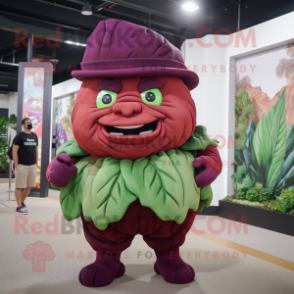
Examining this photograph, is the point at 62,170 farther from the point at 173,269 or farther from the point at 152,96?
the point at 173,269

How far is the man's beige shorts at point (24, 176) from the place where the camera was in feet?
16.0

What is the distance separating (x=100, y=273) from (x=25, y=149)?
3154 mm

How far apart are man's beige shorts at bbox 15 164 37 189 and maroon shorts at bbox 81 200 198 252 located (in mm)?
3048

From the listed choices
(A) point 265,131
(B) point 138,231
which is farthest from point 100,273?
(A) point 265,131

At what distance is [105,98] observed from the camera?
1.99 meters

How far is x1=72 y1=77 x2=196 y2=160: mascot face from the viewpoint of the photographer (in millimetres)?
1926

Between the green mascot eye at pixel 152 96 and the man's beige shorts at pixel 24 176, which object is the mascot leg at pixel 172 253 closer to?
the green mascot eye at pixel 152 96

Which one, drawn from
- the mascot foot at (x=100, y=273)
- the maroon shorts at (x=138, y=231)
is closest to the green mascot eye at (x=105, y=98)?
the maroon shorts at (x=138, y=231)

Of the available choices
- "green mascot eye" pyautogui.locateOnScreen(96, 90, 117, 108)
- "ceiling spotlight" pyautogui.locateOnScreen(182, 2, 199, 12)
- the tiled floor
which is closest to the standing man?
the tiled floor

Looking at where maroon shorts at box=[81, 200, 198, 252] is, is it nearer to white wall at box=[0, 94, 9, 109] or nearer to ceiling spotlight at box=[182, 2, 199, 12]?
ceiling spotlight at box=[182, 2, 199, 12]

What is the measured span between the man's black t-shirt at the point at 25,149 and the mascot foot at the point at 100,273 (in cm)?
303

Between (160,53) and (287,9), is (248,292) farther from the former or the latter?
(287,9)

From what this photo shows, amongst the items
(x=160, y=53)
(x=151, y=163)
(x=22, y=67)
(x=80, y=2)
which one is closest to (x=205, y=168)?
(x=151, y=163)

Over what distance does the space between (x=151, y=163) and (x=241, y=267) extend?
1393mm
